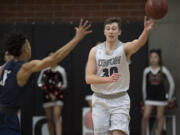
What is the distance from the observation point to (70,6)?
10469mm

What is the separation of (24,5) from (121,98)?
5673 mm

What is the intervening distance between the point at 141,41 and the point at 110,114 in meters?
1.08

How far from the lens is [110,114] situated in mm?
5641

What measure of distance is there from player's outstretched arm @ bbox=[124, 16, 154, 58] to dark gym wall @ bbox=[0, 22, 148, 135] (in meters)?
4.34

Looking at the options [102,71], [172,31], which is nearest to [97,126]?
[102,71]

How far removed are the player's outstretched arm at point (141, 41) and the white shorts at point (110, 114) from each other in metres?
0.62

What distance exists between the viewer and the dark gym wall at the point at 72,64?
9984 millimetres

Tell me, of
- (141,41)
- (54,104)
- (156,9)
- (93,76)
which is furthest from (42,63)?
(54,104)

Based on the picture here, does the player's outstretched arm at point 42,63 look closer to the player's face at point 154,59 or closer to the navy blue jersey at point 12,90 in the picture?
the navy blue jersey at point 12,90

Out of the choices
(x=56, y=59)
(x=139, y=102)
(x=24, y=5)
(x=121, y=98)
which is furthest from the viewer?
(x=24, y=5)

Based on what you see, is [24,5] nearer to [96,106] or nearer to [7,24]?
[7,24]

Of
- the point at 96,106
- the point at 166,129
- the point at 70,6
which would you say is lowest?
the point at 166,129

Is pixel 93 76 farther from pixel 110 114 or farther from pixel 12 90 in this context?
pixel 12 90

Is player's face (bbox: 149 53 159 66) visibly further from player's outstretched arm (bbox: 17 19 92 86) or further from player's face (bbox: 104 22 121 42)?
player's outstretched arm (bbox: 17 19 92 86)
